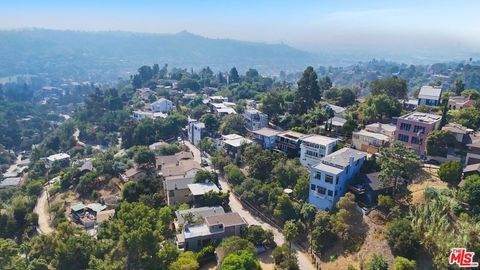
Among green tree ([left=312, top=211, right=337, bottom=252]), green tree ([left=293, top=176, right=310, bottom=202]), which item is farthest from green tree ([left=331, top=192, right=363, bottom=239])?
green tree ([left=293, top=176, right=310, bottom=202])

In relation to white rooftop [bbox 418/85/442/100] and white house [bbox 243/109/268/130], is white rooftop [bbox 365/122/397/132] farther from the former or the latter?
white house [bbox 243/109/268/130]

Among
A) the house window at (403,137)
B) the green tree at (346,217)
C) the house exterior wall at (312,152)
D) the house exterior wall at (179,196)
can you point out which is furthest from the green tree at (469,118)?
the house exterior wall at (179,196)

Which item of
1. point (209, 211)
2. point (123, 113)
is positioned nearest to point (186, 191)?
point (209, 211)

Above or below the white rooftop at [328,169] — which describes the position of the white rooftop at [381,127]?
above

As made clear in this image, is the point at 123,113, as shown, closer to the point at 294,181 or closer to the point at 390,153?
the point at 294,181

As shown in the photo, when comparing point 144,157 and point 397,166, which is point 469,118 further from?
point 144,157

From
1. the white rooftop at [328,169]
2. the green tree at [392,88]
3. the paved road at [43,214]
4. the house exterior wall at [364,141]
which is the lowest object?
the paved road at [43,214]

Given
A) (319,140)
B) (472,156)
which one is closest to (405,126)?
(472,156)

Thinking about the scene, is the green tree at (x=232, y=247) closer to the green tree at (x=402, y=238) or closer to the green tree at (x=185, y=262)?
the green tree at (x=185, y=262)
